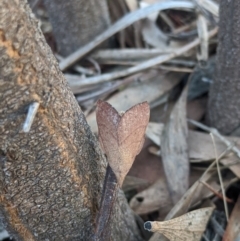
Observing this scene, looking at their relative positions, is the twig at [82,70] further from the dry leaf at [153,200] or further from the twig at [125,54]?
the dry leaf at [153,200]

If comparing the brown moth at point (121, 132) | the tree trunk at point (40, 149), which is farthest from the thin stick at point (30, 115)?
the brown moth at point (121, 132)

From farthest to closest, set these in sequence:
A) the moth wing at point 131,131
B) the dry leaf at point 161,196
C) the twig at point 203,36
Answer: the twig at point 203,36
the dry leaf at point 161,196
the moth wing at point 131,131

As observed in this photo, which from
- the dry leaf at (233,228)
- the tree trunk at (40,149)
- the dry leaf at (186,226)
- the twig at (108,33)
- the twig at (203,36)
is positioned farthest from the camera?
the twig at (108,33)

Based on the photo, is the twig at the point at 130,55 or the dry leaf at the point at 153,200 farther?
the twig at the point at 130,55

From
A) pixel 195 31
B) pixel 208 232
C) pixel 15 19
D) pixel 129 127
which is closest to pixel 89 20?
pixel 195 31

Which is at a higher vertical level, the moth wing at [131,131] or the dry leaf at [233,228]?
the moth wing at [131,131]
